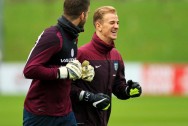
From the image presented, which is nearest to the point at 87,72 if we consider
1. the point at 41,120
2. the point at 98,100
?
the point at 98,100

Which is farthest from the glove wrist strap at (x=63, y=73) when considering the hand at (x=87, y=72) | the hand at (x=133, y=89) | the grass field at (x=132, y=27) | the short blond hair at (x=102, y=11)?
the grass field at (x=132, y=27)

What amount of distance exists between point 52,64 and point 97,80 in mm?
1270

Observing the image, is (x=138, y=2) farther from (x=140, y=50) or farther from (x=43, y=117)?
(x=43, y=117)

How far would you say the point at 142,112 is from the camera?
2125cm

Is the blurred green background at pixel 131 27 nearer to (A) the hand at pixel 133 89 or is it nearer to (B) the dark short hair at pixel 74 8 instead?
(A) the hand at pixel 133 89

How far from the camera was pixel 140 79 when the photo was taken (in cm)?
2856

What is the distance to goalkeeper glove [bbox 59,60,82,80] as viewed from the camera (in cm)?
714

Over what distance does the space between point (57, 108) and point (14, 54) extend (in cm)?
3617

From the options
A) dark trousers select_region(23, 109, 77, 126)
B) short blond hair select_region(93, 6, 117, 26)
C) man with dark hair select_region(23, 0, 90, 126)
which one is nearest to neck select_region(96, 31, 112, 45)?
short blond hair select_region(93, 6, 117, 26)

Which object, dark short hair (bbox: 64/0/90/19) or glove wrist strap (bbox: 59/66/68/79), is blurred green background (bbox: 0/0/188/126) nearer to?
dark short hair (bbox: 64/0/90/19)

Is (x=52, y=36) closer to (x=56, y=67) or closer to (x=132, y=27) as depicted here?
(x=56, y=67)

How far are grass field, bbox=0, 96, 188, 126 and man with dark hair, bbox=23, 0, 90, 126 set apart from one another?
Answer: 32.2ft

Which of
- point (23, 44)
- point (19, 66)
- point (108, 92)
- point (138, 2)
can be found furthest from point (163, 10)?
point (108, 92)

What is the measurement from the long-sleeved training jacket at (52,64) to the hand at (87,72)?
466mm
